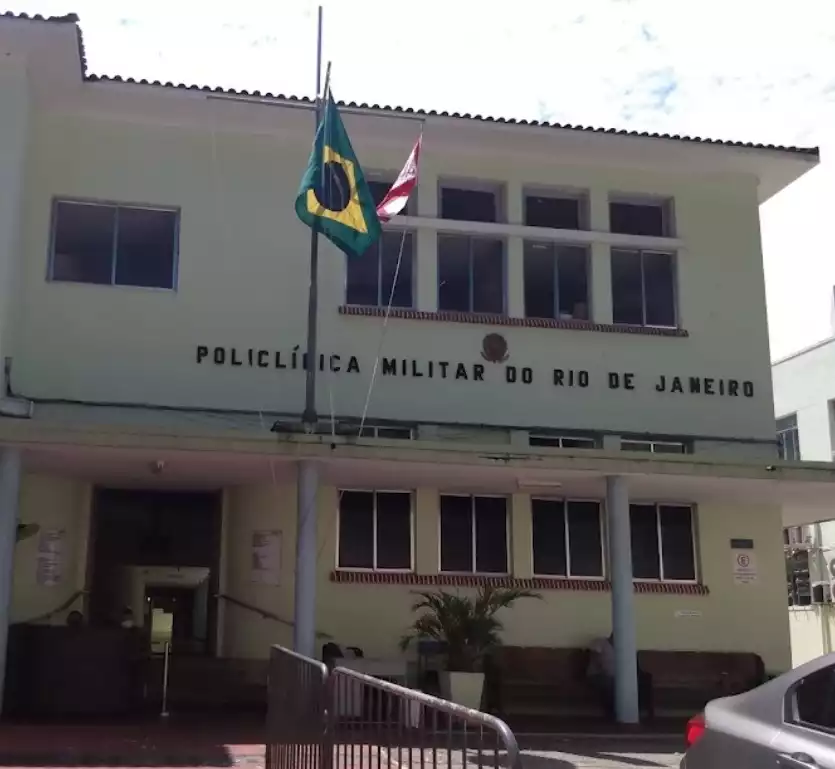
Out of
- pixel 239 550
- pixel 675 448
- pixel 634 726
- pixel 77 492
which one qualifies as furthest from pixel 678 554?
pixel 77 492

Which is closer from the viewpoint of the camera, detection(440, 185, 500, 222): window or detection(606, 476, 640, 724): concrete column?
detection(606, 476, 640, 724): concrete column

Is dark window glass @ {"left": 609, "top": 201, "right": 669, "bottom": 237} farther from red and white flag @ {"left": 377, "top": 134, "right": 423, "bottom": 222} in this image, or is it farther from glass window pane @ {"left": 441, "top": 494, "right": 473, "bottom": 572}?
glass window pane @ {"left": 441, "top": 494, "right": 473, "bottom": 572}

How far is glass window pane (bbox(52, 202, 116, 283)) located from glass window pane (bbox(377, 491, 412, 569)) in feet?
15.6

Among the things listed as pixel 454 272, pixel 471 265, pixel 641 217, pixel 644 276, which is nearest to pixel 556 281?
pixel 471 265

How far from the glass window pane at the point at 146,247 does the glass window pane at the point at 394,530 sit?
4130mm

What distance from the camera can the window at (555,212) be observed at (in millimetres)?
16188

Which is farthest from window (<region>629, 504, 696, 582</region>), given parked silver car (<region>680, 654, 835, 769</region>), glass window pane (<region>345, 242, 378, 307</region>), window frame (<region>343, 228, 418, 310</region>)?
parked silver car (<region>680, 654, 835, 769</region>)

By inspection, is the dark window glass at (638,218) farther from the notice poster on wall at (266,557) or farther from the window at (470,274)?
the notice poster on wall at (266,557)

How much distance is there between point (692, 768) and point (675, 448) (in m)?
10.3

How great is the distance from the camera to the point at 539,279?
1600cm

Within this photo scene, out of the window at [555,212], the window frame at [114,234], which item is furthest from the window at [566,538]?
the window frame at [114,234]

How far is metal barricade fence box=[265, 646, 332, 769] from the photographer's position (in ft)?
19.2

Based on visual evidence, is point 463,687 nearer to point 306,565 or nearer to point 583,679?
point 306,565

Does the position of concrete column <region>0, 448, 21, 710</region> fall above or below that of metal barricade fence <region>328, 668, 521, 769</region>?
above
